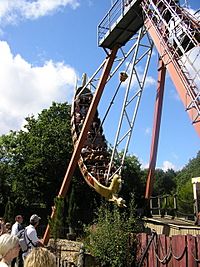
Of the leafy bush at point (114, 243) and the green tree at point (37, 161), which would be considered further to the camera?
the green tree at point (37, 161)

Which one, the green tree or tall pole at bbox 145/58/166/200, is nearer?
tall pole at bbox 145/58/166/200

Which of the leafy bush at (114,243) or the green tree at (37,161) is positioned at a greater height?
the green tree at (37,161)

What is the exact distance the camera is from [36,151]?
35250mm

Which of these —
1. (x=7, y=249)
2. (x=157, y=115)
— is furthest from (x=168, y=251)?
(x=157, y=115)

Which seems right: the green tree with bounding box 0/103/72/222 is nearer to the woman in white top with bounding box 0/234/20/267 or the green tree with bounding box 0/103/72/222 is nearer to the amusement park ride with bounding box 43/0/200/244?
the amusement park ride with bounding box 43/0/200/244

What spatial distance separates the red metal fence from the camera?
8.34 meters

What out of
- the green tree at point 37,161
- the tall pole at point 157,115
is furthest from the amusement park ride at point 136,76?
the green tree at point 37,161

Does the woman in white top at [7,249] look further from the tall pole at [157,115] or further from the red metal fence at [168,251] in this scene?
the tall pole at [157,115]

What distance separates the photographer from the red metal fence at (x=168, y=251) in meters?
8.34

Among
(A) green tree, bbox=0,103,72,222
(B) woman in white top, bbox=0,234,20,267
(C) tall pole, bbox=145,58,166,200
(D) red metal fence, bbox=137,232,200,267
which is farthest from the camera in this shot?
(A) green tree, bbox=0,103,72,222

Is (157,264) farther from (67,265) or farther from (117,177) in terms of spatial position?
(117,177)

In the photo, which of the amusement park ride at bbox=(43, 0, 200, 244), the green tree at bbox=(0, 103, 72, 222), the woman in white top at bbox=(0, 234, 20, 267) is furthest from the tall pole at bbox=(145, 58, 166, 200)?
the green tree at bbox=(0, 103, 72, 222)

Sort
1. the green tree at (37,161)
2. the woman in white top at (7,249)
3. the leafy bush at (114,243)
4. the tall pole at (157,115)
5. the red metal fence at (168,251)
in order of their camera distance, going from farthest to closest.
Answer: the green tree at (37,161)
the tall pole at (157,115)
the leafy bush at (114,243)
the red metal fence at (168,251)
the woman in white top at (7,249)

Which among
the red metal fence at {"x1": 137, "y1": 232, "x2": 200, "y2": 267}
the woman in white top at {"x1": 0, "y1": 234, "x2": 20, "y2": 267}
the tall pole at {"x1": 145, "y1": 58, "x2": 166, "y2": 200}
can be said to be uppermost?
the tall pole at {"x1": 145, "y1": 58, "x2": 166, "y2": 200}
